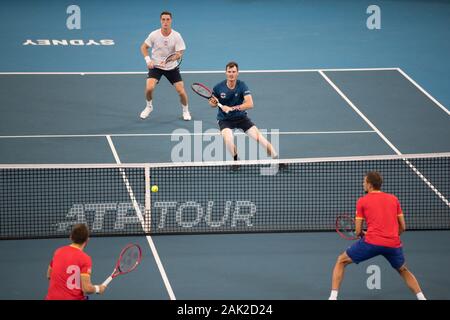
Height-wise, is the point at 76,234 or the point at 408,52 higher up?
the point at 408,52

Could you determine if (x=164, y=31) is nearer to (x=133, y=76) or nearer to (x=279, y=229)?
(x=133, y=76)

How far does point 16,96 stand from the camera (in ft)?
67.2

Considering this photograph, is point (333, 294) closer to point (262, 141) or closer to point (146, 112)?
point (262, 141)

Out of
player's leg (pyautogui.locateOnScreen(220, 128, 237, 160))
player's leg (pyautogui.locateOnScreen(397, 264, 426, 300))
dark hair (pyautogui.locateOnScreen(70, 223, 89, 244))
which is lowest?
player's leg (pyautogui.locateOnScreen(397, 264, 426, 300))

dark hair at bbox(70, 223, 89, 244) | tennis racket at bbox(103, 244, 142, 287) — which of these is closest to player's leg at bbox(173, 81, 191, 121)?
tennis racket at bbox(103, 244, 142, 287)

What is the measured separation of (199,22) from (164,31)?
27.5 feet

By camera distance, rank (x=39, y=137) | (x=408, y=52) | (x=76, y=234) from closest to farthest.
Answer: (x=76, y=234), (x=39, y=137), (x=408, y=52)

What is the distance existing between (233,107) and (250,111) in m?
3.18

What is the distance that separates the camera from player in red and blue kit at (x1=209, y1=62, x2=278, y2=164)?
16.5 m

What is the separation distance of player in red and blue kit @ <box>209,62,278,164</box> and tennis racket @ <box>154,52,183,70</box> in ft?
7.62

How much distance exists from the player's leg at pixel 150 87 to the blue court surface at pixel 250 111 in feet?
0.74

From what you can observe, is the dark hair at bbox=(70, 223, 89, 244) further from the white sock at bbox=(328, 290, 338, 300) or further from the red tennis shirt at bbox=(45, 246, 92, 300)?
the white sock at bbox=(328, 290, 338, 300)

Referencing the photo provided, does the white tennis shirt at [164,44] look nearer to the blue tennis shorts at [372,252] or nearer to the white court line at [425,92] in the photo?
the white court line at [425,92]
